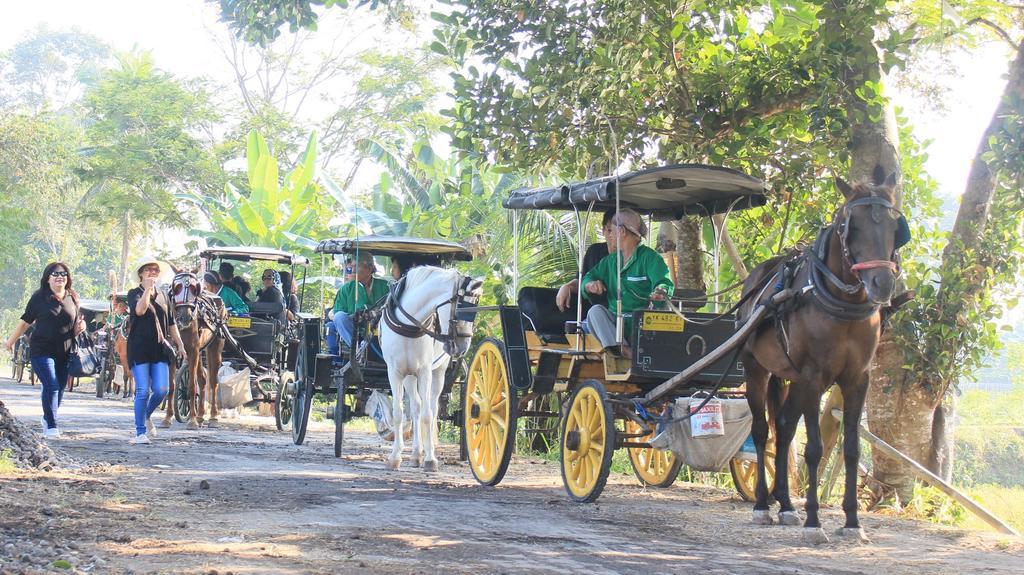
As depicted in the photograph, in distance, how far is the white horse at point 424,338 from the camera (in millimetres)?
11148

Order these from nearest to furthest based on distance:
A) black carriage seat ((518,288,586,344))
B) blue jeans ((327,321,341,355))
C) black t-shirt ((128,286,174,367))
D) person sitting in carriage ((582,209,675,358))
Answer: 1. person sitting in carriage ((582,209,675,358))
2. black carriage seat ((518,288,586,344))
3. black t-shirt ((128,286,174,367))
4. blue jeans ((327,321,341,355))

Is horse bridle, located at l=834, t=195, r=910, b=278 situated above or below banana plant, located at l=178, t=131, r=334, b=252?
below

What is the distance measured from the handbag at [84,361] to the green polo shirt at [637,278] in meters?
18.7

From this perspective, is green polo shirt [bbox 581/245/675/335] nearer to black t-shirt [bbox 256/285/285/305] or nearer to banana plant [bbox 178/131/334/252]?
black t-shirt [bbox 256/285/285/305]

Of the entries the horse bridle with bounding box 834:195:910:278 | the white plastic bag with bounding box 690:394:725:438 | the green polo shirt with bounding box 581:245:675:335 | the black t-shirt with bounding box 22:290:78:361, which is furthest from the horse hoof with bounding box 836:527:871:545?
the black t-shirt with bounding box 22:290:78:361

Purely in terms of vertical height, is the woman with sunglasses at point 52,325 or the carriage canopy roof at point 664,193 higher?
the carriage canopy roof at point 664,193

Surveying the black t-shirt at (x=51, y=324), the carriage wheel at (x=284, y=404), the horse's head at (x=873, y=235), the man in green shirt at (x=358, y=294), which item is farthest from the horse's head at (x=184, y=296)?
the horse's head at (x=873, y=235)

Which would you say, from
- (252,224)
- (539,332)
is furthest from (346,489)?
(252,224)

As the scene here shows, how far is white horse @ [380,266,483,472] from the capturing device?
11.1 meters

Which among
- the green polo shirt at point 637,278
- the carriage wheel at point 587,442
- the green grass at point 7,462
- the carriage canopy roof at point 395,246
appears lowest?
the green grass at point 7,462

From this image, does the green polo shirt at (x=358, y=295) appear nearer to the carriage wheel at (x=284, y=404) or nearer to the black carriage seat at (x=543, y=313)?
the black carriage seat at (x=543, y=313)

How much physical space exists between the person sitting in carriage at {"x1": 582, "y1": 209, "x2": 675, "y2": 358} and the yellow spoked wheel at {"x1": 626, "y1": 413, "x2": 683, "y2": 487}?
1.95 metres

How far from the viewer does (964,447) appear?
3538 centimetres

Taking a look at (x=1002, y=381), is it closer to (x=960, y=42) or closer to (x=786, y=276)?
(x=960, y=42)
